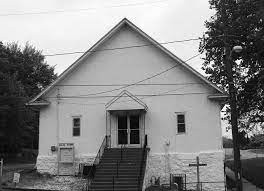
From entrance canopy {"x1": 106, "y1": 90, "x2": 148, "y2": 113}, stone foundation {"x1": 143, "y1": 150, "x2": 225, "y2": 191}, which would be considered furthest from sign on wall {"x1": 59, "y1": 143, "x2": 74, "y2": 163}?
stone foundation {"x1": 143, "y1": 150, "x2": 225, "y2": 191}

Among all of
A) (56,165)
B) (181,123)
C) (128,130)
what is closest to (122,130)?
(128,130)

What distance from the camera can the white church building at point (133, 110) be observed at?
27.2 meters

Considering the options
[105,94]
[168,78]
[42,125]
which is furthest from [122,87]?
[42,125]

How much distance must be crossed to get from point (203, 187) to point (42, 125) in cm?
1085

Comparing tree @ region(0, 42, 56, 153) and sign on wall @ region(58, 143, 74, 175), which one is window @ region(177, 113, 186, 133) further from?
tree @ region(0, 42, 56, 153)

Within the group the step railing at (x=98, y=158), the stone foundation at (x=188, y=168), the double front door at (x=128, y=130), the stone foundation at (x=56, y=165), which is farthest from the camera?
the double front door at (x=128, y=130)

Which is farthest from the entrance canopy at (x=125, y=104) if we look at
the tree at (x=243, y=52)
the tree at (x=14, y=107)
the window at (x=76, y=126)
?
the tree at (x=14, y=107)

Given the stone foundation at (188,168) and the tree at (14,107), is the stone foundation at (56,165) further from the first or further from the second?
the tree at (14,107)

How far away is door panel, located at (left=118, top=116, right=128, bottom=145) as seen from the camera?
28434 millimetres

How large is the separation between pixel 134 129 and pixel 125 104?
1.71m

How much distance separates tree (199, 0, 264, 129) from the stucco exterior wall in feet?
23.6

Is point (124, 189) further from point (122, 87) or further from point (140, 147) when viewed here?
point (122, 87)

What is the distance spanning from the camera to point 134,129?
28516 millimetres

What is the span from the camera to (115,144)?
28.2m
